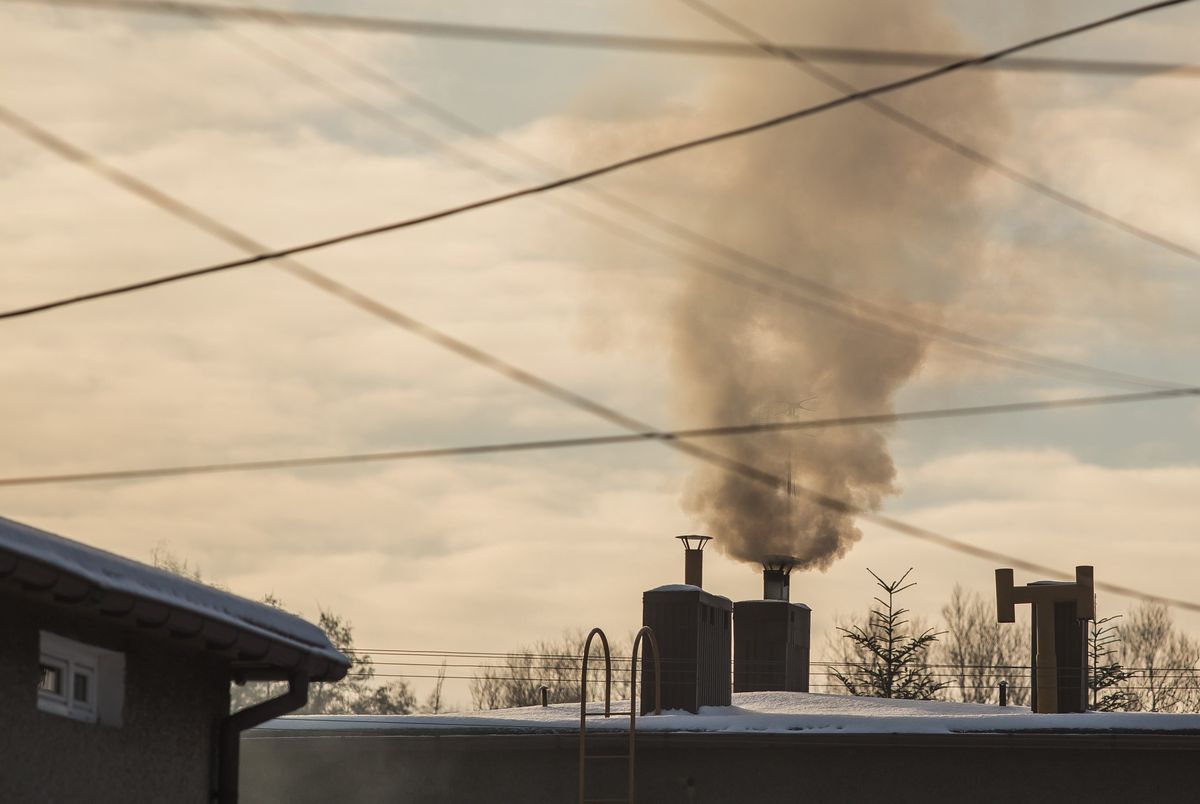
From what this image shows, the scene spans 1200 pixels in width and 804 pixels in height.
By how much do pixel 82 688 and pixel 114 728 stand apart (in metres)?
0.34

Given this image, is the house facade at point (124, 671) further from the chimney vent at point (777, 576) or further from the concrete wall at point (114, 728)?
the chimney vent at point (777, 576)

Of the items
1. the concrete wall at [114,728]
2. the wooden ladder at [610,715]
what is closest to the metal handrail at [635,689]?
the wooden ladder at [610,715]

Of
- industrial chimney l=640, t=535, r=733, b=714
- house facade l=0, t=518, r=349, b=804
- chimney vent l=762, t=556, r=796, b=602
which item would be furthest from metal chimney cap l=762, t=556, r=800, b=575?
house facade l=0, t=518, r=349, b=804

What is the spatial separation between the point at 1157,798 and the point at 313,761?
9372mm

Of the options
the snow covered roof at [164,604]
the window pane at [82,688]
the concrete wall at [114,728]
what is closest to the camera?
the snow covered roof at [164,604]

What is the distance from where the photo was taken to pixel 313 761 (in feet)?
66.5

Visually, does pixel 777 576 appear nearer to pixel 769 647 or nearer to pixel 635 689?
pixel 769 647

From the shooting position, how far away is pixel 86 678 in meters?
11.1

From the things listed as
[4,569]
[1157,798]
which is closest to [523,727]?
[1157,798]

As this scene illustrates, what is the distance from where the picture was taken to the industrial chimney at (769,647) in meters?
27.1

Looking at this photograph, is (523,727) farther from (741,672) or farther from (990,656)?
(990,656)

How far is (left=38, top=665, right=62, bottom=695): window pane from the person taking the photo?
10789 millimetres

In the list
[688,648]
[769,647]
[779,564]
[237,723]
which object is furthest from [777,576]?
[237,723]

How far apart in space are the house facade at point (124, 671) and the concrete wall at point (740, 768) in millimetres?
6935
